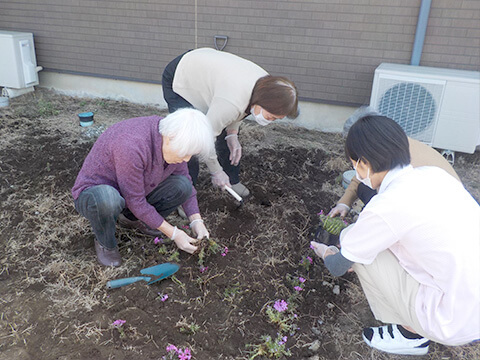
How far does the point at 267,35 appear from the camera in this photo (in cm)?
443

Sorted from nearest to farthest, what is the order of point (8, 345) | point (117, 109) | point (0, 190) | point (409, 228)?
1. point (409, 228)
2. point (8, 345)
3. point (0, 190)
4. point (117, 109)

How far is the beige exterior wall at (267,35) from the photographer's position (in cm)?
390

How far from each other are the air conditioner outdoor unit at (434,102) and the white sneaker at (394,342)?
7.74ft

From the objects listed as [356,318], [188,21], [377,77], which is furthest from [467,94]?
[188,21]

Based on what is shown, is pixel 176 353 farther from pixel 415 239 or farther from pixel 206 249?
pixel 415 239

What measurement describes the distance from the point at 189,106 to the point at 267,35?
2.14 metres

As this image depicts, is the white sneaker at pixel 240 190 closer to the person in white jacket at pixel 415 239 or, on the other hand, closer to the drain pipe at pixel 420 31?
the person in white jacket at pixel 415 239

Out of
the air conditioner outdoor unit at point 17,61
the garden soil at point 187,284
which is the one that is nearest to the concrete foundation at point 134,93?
the air conditioner outdoor unit at point 17,61

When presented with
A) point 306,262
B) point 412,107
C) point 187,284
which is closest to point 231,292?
point 187,284

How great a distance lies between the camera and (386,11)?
13.0ft

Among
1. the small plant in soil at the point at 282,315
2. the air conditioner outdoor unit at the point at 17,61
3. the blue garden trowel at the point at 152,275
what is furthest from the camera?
the air conditioner outdoor unit at the point at 17,61

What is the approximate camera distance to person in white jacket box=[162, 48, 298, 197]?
2.35 meters

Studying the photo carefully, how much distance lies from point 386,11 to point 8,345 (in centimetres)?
397

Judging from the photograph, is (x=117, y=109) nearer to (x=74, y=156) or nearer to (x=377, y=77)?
(x=74, y=156)
